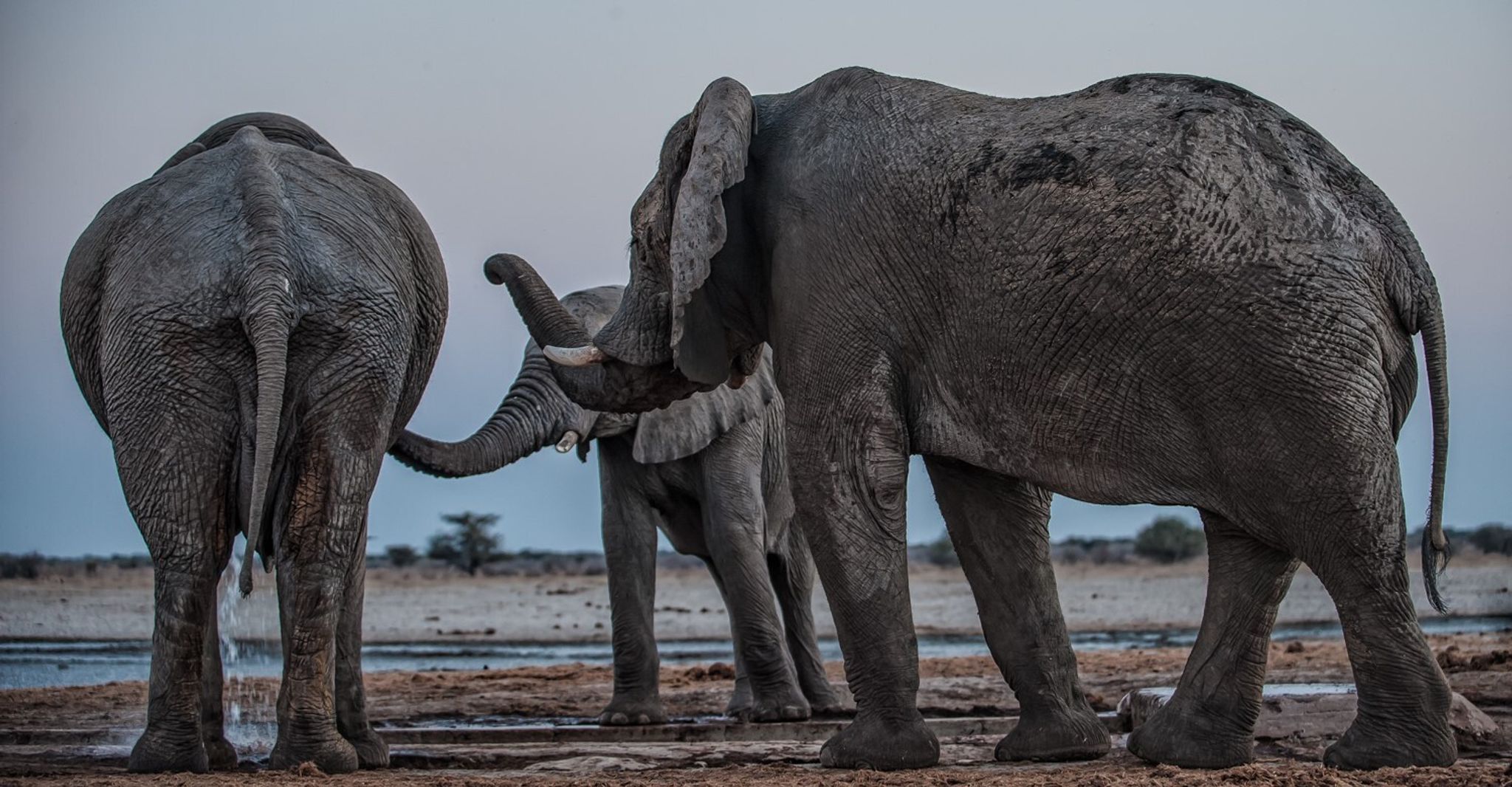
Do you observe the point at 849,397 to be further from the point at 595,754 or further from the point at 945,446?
the point at 595,754

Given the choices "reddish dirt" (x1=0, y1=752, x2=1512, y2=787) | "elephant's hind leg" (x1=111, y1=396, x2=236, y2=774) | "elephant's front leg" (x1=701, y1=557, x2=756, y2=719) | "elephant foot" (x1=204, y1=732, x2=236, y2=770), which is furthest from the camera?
"elephant's front leg" (x1=701, y1=557, x2=756, y2=719)

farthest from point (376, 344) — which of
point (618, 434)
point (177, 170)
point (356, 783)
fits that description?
point (618, 434)

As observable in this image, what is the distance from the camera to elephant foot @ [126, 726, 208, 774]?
7.41m

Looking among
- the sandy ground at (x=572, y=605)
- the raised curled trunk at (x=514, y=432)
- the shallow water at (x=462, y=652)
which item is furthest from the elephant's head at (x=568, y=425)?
the sandy ground at (x=572, y=605)

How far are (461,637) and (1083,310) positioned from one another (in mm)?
16349

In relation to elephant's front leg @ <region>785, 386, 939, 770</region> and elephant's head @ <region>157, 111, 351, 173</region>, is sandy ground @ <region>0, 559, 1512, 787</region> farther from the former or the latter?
elephant's head @ <region>157, 111, 351, 173</region>

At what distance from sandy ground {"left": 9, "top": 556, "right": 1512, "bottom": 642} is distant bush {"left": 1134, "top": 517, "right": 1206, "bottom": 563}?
134 inches

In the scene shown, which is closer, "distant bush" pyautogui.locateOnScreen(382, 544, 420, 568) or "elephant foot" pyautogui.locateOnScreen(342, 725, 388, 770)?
"elephant foot" pyautogui.locateOnScreen(342, 725, 388, 770)

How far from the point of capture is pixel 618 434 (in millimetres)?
11148

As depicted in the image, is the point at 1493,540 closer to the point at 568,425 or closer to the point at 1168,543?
the point at 1168,543

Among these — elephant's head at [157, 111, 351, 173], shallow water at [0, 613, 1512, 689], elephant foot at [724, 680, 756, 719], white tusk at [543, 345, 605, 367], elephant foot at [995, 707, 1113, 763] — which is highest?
elephant's head at [157, 111, 351, 173]

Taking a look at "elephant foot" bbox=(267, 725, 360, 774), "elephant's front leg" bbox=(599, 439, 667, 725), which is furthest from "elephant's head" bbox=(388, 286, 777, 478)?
"elephant foot" bbox=(267, 725, 360, 774)

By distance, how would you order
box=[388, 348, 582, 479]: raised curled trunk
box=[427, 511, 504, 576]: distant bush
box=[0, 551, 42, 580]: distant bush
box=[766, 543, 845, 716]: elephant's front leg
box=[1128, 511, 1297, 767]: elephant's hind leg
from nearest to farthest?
box=[1128, 511, 1297, 767]: elephant's hind leg
box=[388, 348, 582, 479]: raised curled trunk
box=[766, 543, 845, 716]: elephant's front leg
box=[0, 551, 42, 580]: distant bush
box=[427, 511, 504, 576]: distant bush

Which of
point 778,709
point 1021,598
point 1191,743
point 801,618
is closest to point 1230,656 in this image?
point 1191,743
